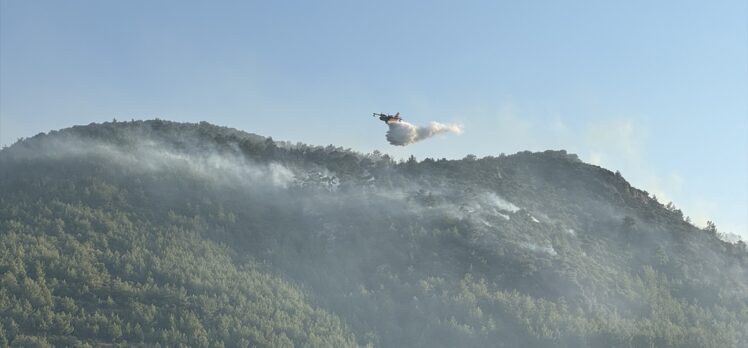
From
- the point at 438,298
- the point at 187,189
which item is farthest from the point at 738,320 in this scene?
the point at 187,189

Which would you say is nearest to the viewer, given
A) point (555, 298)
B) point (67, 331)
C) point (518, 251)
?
point (67, 331)

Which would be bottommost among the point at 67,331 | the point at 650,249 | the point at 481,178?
the point at 67,331

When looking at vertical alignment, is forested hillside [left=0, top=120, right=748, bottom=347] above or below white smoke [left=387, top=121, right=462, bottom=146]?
below

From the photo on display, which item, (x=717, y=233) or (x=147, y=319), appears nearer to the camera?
(x=147, y=319)

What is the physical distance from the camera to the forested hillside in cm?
7906

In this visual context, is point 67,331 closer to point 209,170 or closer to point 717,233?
point 209,170

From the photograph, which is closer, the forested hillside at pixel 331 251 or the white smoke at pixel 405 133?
the forested hillside at pixel 331 251

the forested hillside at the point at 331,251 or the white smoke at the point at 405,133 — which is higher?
the white smoke at the point at 405,133

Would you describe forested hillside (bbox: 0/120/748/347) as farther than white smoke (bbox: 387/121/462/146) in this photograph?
No

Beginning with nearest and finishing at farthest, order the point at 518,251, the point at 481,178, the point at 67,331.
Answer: the point at 67,331 → the point at 518,251 → the point at 481,178

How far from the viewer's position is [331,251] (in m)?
102

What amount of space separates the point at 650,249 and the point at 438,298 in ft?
138

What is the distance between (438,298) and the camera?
296 feet

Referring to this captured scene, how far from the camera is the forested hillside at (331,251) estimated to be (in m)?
79.1
